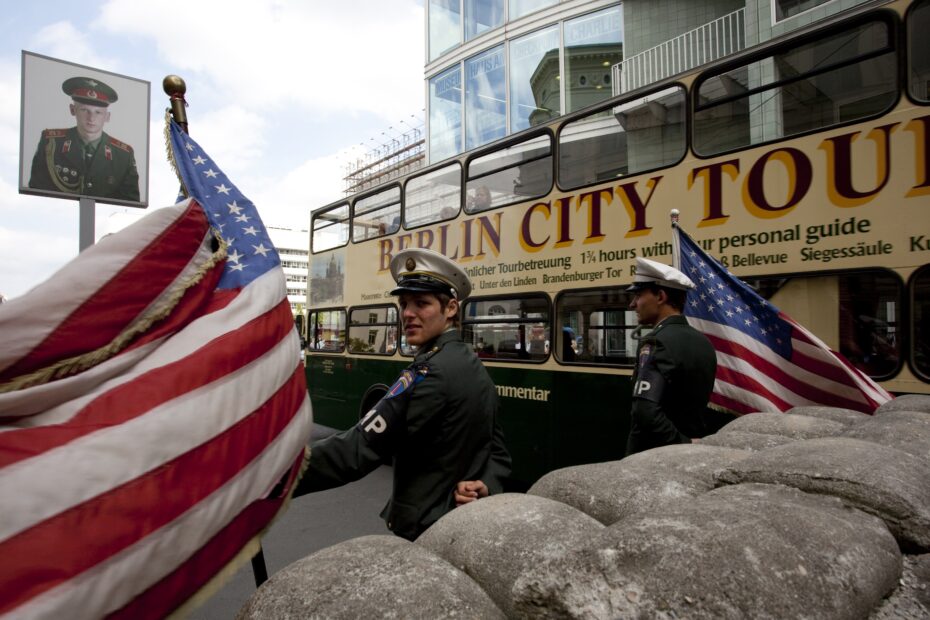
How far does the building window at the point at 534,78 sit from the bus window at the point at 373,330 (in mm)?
10475

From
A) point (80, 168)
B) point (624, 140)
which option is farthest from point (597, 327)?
point (80, 168)

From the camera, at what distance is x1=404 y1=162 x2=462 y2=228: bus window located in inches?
248

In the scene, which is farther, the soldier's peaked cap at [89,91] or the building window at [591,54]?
the building window at [591,54]

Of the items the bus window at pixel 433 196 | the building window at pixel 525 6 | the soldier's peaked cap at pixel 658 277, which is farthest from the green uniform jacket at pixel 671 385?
the building window at pixel 525 6

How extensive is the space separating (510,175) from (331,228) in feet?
12.8

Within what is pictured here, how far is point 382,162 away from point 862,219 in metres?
54.1

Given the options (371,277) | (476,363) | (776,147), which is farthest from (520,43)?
(476,363)

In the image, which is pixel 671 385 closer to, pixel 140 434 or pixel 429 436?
pixel 429 436

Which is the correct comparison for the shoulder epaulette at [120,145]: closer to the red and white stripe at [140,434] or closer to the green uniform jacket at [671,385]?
the red and white stripe at [140,434]

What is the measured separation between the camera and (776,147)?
3955mm

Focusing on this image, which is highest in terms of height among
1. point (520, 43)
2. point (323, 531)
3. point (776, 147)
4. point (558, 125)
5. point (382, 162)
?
point (382, 162)

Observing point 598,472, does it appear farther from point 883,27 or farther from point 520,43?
point 520,43

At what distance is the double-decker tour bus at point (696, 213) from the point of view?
345 cm

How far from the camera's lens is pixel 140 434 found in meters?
1.09
